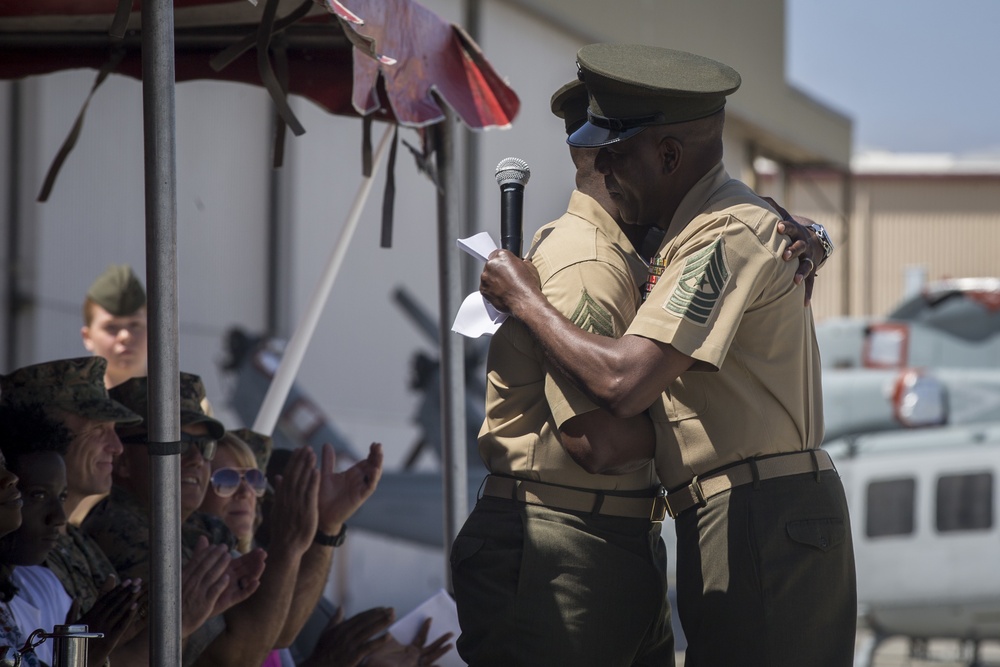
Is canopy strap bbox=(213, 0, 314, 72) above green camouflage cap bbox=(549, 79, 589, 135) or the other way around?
above

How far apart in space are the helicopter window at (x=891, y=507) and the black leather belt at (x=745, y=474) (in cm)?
689

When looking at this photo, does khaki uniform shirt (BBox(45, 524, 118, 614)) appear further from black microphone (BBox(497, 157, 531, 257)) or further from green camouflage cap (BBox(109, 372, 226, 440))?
black microphone (BBox(497, 157, 531, 257))

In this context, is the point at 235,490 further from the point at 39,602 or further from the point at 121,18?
the point at 121,18

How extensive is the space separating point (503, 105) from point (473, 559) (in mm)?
1929

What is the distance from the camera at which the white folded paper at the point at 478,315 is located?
8.12 feet

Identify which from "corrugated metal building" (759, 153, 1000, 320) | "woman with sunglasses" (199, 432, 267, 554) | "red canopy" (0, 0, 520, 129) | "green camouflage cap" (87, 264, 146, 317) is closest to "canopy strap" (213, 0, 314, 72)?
"red canopy" (0, 0, 520, 129)

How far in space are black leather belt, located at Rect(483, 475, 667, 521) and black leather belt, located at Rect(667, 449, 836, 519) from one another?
0.30 ft

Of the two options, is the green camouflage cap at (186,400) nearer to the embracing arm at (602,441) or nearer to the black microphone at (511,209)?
the black microphone at (511,209)

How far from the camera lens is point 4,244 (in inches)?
358

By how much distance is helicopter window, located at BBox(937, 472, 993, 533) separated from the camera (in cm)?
876

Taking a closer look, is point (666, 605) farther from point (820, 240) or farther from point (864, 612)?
point (864, 612)

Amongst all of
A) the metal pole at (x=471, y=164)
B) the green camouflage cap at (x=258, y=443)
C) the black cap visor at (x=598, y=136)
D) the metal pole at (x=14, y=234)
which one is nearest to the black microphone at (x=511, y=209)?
the black cap visor at (x=598, y=136)

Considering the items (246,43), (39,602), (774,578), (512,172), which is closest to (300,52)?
(246,43)

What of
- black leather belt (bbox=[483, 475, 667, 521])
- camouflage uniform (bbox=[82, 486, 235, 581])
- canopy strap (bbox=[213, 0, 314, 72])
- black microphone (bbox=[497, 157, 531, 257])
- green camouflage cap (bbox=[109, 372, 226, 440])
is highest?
canopy strap (bbox=[213, 0, 314, 72])
